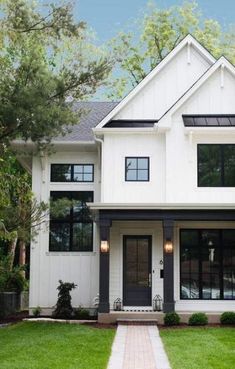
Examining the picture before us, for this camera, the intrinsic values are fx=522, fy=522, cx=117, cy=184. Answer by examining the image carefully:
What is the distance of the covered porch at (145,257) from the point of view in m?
15.5

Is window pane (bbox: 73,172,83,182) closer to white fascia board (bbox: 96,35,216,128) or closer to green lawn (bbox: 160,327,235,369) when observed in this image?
white fascia board (bbox: 96,35,216,128)

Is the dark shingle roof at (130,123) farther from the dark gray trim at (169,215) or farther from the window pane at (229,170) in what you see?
the dark gray trim at (169,215)

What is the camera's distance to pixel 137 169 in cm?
1706

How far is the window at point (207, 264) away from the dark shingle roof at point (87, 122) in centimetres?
488

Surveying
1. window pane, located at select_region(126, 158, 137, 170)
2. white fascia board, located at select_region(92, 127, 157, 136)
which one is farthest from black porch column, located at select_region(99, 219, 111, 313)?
white fascia board, located at select_region(92, 127, 157, 136)

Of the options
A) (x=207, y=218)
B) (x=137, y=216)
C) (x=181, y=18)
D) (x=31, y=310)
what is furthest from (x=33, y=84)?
(x=181, y=18)

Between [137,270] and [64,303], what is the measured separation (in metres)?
2.56

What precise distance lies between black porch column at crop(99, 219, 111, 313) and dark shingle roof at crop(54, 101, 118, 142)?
320cm

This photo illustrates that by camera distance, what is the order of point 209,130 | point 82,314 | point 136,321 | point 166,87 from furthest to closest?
point 166,87 < point 82,314 < point 209,130 < point 136,321

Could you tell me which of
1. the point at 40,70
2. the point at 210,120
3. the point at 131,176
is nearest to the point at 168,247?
the point at 131,176

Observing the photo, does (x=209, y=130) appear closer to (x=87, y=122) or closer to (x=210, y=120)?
(x=210, y=120)

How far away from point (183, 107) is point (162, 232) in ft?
13.5

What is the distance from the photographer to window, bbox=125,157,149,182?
55.7ft

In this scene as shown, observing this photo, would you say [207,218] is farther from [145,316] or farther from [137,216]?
A: [145,316]
